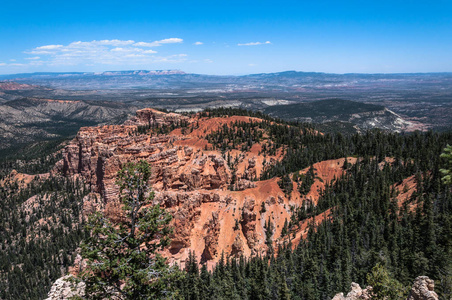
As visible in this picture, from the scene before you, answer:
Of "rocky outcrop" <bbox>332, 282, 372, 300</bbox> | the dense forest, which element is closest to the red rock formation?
the dense forest

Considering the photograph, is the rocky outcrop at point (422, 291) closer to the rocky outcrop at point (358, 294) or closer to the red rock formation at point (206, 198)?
the rocky outcrop at point (358, 294)

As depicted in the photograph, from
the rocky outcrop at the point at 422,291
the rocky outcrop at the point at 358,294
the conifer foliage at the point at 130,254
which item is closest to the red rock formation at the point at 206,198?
the conifer foliage at the point at 130,254

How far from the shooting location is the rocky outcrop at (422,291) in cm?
2217

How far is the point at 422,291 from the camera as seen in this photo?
22.6m

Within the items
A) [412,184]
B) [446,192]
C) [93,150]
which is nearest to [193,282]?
[446,192]

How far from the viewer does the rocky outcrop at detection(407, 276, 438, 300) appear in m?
22.2

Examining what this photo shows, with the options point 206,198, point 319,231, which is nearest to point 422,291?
point 319,231

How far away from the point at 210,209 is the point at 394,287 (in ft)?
124

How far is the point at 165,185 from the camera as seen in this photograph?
60.2 m

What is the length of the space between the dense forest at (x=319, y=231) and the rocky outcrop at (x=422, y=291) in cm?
556

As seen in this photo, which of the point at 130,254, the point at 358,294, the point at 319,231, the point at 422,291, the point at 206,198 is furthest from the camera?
the point at 319,231

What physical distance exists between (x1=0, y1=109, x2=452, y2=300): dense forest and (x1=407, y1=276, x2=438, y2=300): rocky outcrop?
18.2ft

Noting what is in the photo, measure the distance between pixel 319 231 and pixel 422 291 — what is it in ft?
Answer: 122

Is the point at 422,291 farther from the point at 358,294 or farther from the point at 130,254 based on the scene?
the point at 130,254
